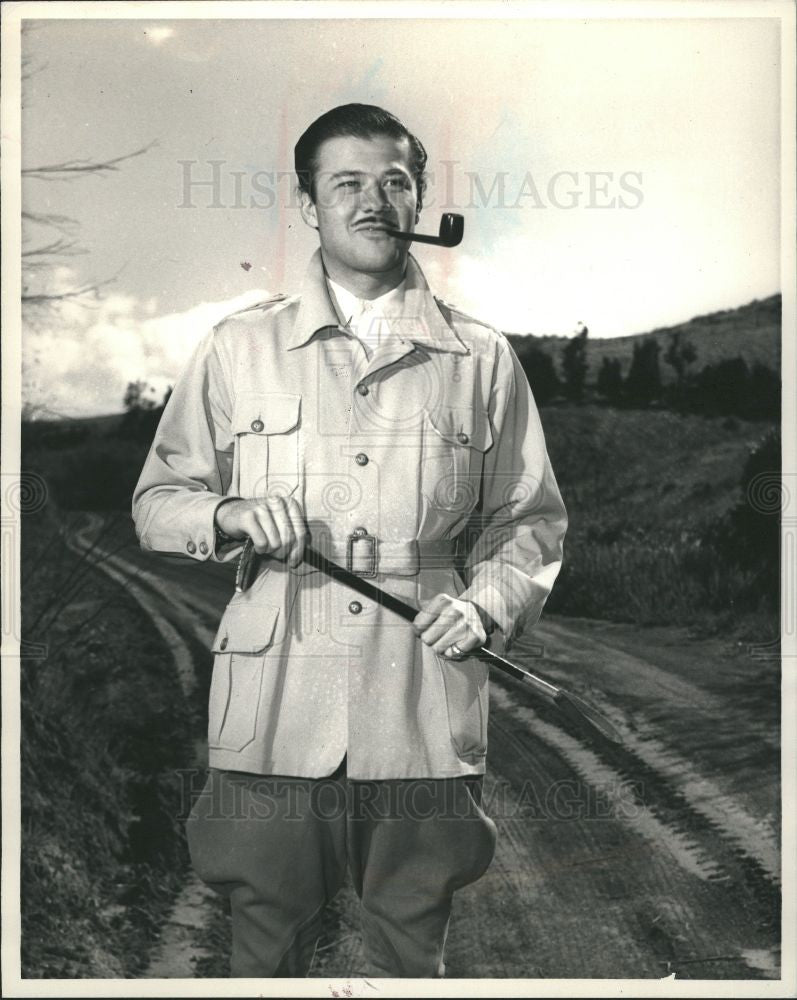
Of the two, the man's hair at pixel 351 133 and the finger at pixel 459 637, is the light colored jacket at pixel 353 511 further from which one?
the man's hair at pixel 351 133

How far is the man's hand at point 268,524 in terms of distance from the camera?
310cm

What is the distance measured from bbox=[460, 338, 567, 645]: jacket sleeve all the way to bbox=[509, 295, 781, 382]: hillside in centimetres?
30

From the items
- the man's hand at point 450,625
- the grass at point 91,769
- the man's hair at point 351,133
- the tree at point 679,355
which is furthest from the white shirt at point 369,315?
the grass at point 91,769

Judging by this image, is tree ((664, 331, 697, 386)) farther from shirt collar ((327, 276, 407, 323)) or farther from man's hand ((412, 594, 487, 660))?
man's hand ((412, 594, 487, 660))

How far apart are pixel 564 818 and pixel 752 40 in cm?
216

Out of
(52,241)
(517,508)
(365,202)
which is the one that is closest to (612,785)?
(517,508)

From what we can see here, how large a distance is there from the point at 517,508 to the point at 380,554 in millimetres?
379

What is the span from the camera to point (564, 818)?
361cm

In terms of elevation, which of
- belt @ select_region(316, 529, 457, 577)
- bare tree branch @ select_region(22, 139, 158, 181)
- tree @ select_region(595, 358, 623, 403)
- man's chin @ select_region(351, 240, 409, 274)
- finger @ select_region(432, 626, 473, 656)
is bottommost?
finger @ select_region(432, 626, 473, 656)

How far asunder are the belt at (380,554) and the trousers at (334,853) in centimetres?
49

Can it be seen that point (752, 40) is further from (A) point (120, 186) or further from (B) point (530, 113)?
(A) point (120, 186)

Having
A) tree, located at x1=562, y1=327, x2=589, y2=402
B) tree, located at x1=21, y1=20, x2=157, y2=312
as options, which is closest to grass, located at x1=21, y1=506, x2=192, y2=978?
tree, located at x1=21, y1=20, x2=157, y2=312

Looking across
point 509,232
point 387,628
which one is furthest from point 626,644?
point 509,232

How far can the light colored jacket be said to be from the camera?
3.28 meters
